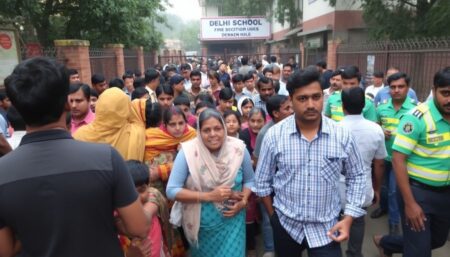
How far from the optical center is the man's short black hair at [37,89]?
49.2 inches

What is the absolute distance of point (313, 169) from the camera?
2023 mm

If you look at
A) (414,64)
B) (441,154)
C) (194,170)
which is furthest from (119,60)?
(441,154)

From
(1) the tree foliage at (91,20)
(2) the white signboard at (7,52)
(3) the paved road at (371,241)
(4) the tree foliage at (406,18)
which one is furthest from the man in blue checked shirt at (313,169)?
(1) the tree foliage at (91,20)

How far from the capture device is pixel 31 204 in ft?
4.11

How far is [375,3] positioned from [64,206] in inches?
487

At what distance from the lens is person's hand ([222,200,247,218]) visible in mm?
2502

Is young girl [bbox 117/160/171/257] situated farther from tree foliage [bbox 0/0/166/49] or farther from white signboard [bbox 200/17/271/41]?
white signboard [bbox 200/17/271/41]

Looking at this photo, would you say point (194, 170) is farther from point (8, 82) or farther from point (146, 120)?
point (8, 82)

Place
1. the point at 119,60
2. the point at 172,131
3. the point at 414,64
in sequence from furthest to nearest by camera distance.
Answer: the point at 119,60
the point at 414,64
the point at 172,131

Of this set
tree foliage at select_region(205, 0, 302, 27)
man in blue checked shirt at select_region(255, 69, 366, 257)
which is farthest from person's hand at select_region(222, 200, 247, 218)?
tree foliage at select_region(205, 0, 302, 27)

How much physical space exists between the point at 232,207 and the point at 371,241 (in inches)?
78.6

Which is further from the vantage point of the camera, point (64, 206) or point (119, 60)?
point (119, 60)

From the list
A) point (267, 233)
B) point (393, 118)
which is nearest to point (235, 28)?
point (393, 118)

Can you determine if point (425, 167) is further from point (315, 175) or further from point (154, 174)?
point (154, 174)
